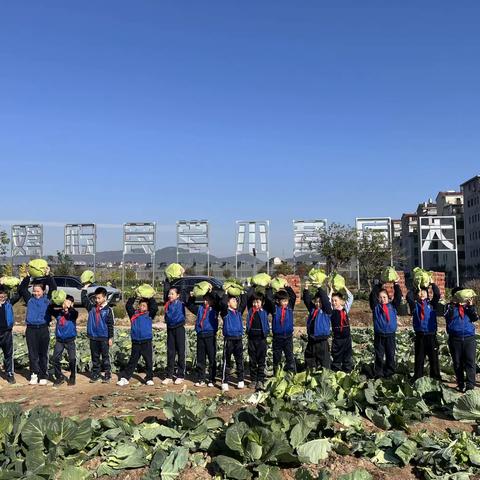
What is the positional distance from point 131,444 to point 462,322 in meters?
5.29

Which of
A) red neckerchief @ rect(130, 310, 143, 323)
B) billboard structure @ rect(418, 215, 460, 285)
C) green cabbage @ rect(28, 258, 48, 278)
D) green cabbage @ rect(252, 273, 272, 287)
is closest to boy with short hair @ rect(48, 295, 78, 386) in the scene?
green cabbage @ rect(28, 258, 48, 278)

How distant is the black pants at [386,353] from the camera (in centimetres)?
824

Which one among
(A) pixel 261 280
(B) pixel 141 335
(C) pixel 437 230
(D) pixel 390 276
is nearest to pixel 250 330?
(A) pixel 261 280

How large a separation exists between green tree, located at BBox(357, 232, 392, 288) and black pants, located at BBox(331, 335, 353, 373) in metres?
20.0

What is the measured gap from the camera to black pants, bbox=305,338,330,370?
8.19 metres

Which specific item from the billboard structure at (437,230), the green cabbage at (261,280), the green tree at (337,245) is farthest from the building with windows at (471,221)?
the green cabbage at (261,280)

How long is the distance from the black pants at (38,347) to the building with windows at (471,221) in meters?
74.1

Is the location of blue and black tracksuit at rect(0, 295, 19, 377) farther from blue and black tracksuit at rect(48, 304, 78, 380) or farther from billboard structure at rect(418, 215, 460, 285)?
billboard structure at rect(418, 215, 460, 285)

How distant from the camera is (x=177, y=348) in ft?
29.1

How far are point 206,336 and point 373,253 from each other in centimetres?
2112

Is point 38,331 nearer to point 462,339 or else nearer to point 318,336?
point 318,336

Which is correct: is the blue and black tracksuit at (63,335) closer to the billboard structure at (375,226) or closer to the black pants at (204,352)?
the black pants at (204,352)

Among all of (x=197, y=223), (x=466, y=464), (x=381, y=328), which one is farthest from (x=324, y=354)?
(x=197, y=223)

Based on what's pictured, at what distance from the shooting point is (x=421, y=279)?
322 inches
